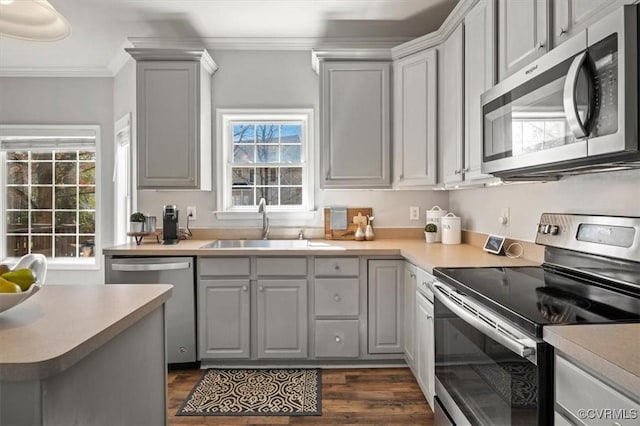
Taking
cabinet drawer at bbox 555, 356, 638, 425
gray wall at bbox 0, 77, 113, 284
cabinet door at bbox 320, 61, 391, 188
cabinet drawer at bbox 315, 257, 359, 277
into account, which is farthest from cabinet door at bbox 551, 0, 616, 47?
gray wall at bbox 0, 77, 113, 284

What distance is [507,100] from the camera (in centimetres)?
183

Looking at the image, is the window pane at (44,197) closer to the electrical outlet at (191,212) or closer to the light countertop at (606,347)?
the electrical outlet at (191,212)

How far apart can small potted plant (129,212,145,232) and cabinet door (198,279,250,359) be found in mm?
762

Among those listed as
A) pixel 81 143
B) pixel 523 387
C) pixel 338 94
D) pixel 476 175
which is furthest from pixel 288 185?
pixel 523 387

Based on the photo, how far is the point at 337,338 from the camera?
9.95 feet

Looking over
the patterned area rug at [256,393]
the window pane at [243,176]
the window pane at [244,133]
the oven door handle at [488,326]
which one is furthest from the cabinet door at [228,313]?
the oven door handle at [488,326]

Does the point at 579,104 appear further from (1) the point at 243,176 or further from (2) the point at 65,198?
(2) the point at 65,198

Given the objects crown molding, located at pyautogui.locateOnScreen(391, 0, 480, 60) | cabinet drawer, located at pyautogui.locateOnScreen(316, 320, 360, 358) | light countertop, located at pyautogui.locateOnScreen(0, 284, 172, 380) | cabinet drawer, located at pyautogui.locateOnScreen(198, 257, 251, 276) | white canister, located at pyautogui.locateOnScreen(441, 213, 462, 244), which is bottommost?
cabinet drawer, located at pyautogui.locateOnScreen(316, 320, 360, 358)

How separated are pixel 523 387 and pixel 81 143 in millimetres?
4437

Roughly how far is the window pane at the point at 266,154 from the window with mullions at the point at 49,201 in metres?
1.83

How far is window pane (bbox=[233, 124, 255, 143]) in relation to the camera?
149 inches

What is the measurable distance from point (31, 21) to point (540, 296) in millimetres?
1991

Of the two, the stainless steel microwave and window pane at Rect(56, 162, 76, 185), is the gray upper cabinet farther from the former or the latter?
the stainless steel microwave

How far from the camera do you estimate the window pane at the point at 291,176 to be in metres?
3.80
